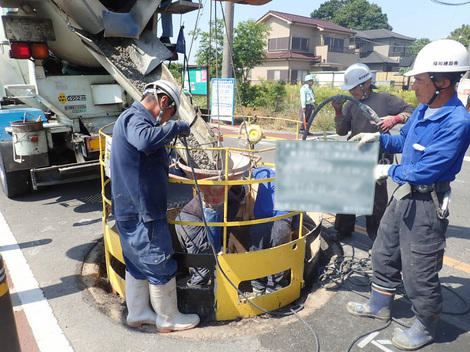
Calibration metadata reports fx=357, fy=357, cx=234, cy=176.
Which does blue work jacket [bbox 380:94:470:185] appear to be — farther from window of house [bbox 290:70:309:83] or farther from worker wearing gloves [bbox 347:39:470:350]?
window of house [bbox 290:70:309:83]

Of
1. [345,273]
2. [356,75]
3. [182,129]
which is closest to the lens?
[182,129]

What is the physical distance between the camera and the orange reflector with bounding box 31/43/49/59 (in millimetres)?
4824

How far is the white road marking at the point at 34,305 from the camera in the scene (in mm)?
2707

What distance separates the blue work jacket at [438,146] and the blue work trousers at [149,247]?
1.75m

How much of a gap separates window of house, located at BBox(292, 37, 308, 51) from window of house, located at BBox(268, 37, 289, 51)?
0.79 metres

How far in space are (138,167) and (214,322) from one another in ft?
4.89

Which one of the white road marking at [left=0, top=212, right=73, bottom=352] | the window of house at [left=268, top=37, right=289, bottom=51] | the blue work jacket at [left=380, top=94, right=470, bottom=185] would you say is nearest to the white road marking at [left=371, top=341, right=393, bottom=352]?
the blue work jacket at [left=380, top=94, right=470, bottom=185]

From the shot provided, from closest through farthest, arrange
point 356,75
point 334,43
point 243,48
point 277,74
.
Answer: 1. point 356,75
2. point 243,48
3. point 277,74
4. point 334,43

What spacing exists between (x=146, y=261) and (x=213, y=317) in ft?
2.72

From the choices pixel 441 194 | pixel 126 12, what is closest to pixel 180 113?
pixel 126 12

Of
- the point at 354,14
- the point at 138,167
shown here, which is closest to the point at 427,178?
the point at 138,167

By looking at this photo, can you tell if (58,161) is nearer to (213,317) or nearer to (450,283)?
(213,317)

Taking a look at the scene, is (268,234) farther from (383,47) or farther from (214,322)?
(383,47)

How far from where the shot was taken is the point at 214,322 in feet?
10.0
